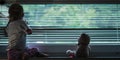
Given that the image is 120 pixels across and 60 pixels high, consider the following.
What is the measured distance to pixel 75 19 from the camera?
284 cm

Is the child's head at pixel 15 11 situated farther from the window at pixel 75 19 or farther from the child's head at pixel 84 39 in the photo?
the child's head at pixel 84 39

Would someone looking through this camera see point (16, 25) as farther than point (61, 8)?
No

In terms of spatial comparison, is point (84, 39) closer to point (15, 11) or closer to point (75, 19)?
point (75, 19)

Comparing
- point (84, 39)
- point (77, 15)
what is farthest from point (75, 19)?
point (84, 39)

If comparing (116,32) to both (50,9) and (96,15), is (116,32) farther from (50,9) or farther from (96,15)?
(50,9)

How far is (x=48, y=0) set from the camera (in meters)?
2.85

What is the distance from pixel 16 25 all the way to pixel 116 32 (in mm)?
906

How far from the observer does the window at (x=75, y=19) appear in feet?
9.33

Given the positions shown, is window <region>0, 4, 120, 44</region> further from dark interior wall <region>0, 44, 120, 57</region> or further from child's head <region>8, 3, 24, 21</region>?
child's head <region>8, 3, 24, 21</region>

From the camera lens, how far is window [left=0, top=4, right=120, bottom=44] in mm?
2844

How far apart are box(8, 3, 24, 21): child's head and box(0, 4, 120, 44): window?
0.76ft

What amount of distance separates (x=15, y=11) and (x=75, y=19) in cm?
56

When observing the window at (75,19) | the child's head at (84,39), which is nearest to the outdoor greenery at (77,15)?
the window at (75,19)

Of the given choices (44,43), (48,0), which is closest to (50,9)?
(48,0)
